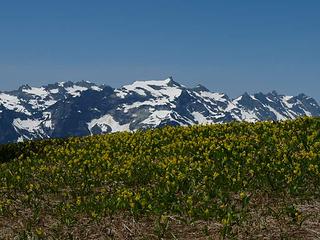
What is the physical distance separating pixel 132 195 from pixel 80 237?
225 cm

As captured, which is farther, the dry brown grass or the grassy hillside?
the grassy hillside

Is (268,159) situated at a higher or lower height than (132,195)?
higher

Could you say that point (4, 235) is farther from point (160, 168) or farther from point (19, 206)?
point (160, 168)

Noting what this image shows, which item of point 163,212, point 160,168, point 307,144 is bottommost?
point 163,212

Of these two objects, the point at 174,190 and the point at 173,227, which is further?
the point at 174,190

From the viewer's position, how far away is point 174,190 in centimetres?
1242

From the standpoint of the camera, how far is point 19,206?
496 inches

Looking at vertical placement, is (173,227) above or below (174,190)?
below

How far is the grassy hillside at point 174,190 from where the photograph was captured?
10.4m

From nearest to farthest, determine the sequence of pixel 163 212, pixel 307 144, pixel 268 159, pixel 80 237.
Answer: pixel 80 237, pixel 163 212, pixel 268 159, pixel 307 144

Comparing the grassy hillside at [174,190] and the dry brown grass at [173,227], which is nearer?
the dry brown grass at [173,227]

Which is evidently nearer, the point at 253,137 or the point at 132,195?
the point at 132,195

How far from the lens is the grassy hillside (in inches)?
408

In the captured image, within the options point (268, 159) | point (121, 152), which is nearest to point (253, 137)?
point (268, 159)
